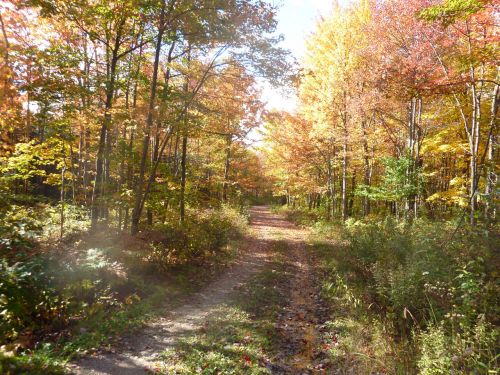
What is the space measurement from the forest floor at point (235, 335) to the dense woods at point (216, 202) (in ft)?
0.49

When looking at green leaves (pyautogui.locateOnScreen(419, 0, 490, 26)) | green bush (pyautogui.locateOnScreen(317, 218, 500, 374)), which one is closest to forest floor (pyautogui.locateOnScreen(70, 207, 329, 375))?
green bush (pyautogui.locateOnScreen(317, 218, 500, 374))

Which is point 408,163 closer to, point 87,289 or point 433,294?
point 433,294

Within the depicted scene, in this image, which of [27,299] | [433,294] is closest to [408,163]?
[433,294]

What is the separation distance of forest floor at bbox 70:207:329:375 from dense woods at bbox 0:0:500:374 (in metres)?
0.15

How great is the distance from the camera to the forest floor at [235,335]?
4942 millimetres

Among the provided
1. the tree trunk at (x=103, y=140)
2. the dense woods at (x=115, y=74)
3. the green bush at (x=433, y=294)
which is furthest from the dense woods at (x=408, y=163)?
the tree trunk at (x=103, y=140)

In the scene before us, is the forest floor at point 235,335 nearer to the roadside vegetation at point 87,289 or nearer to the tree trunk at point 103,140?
the roadside vegetation at point 87,289

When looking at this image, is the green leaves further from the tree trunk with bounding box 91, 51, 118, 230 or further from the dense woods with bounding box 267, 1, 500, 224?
the tree trunk with bounding box 91, 51, 118, 230

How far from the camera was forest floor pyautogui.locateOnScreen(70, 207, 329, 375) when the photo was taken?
4.94 metres

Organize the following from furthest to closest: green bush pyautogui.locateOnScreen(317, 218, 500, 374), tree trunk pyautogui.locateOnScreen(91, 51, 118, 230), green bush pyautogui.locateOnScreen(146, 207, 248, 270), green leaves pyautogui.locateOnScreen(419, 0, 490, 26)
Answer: tree trunk pyautogui.locateOnScreen(91, 51, 118, 230) < green bush pyautogui.locateOnScreen(146, 207, 248, 270) < green leaves pyautogui.locateOnScreen(419, 0, 490, 26) < green bush pyautogui.locateOnScreen(317, 218, 500, 374)

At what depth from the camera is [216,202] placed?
663 inches

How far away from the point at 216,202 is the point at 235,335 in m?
11.2

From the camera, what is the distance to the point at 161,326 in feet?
21.2

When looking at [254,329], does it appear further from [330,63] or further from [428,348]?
[330,63]
